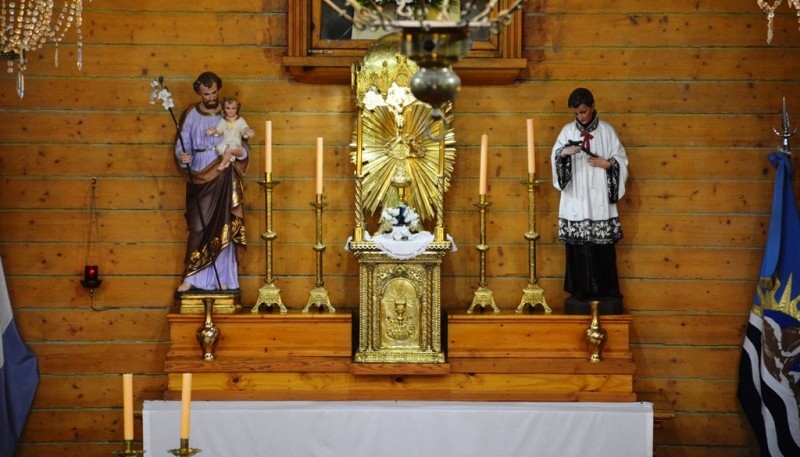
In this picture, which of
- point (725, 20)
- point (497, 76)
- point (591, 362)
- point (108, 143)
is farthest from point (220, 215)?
point (725, 20)

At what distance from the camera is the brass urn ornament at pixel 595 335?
5.71 m

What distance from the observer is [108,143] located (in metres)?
6.05

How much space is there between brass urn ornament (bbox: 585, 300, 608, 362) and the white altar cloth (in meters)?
0.30

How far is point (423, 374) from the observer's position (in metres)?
5.73

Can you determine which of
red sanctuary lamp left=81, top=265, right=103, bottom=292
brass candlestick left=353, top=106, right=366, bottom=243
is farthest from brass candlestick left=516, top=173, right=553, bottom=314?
red sanctuary lamp left=81, top=265, right=103, bottom=292

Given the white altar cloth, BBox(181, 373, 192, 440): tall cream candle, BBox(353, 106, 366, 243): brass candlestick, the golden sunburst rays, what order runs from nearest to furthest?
BBox(181, 373, 192, 440): tall cream candle
the white altar cloth
BBox(353, 106, 366, 243): brass candlestick
the golden sunburst rays

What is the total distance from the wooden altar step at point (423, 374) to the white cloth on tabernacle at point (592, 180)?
0.49m

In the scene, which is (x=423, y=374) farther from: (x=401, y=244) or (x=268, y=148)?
(x=268, y=148)

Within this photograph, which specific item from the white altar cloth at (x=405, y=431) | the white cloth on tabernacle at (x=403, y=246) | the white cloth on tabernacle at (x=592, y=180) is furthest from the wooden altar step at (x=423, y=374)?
the white cloth on tabernacle at (x=592, y=180)

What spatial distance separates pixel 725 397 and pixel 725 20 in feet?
6.03

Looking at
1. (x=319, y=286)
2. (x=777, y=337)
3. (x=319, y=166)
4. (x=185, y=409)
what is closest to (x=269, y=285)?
(x=319, y=286)

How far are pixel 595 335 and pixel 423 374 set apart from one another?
81 centimetres

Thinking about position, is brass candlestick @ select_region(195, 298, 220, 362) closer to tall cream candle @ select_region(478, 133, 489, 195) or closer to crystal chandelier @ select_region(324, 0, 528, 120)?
tall cream candle @ select_region(478, 133, 489, 195)

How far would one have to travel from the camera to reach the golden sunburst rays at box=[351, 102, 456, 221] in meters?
5.89
